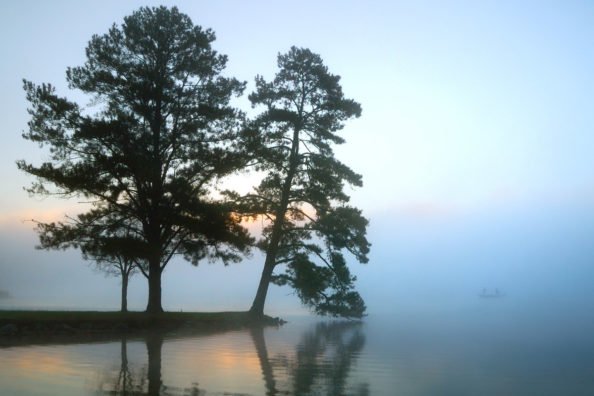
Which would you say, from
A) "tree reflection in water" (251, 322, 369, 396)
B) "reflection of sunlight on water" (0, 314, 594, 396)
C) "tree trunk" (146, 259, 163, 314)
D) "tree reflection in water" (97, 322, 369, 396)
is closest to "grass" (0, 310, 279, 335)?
"tree trunk" (146, 259, 163, 314)

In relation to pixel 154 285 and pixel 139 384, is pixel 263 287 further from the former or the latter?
pixel 139 384

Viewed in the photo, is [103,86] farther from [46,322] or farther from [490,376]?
[490,376]

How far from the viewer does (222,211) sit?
24453 millimetres

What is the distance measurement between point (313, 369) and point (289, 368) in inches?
19.1

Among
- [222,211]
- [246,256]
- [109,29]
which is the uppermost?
[109,29]

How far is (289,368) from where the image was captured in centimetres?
1116

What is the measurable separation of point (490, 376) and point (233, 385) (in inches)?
205

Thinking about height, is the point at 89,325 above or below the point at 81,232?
below

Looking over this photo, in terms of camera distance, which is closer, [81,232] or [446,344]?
[446,344]

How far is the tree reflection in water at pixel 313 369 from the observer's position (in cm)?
880

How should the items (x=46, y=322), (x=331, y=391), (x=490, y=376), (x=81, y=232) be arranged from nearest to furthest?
(x=331, y=391) < (x=490, y=376) < (x=46, y=322) < (x=81, y=232)

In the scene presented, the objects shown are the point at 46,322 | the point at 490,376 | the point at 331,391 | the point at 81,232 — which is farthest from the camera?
the point at 81,232

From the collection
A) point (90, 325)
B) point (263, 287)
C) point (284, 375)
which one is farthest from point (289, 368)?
point (263, 287)

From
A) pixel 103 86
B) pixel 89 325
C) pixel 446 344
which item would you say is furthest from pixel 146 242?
pixel 446 344
